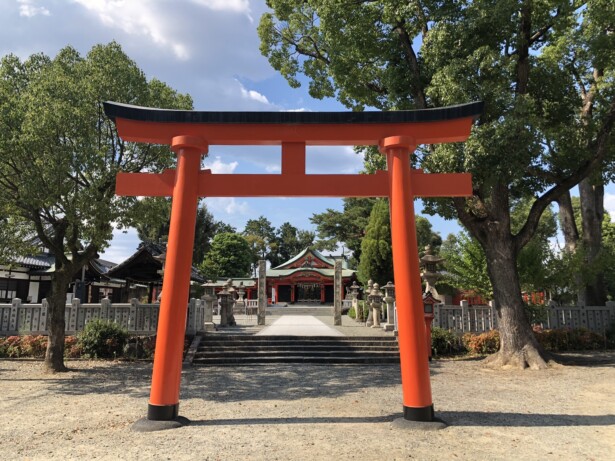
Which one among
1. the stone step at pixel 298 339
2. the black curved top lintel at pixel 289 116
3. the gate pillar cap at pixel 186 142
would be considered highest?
the black curved top lintel at pixel 289 116

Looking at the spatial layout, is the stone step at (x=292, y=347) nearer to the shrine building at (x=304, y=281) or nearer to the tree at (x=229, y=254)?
the shrine building at (x=304, y=281)

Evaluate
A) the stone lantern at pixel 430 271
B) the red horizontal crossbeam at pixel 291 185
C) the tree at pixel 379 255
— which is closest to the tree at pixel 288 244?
the tree at pixel 379 255

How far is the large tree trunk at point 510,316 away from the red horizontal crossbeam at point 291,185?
5.28 metres

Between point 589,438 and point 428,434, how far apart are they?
6.27 feet

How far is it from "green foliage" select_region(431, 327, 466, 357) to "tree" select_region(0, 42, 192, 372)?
8955mm

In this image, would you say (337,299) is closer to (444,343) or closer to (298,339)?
(298,339)

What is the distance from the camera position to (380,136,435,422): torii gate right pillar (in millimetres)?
5296

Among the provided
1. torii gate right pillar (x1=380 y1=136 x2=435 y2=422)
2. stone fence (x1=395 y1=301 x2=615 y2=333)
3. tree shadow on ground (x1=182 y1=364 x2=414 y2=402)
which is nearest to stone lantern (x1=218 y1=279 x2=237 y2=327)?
tree shadow on ground (x1=182 y1=364 x2=414 y2=402)

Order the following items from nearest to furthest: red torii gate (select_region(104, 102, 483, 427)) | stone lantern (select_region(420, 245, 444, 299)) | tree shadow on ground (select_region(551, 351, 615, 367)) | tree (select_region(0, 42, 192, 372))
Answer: red torii gate (select_region(104, 102, 483, 427))
tree (select_region(0, 42, 192, 372))
tree shadow on ground (select_region(551, 351, 615, 367))
stone lantern (select_region(420, 245, 444, 299))

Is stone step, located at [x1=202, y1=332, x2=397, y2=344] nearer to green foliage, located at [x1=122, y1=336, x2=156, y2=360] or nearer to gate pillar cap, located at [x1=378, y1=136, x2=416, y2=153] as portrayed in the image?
green foliage, located at [x1=122, y1=336, x2=156, y2=360]

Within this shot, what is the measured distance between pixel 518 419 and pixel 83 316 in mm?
12606

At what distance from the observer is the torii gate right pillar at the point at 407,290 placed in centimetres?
530

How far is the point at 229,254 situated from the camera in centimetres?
4416

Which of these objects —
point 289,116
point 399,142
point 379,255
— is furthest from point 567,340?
point 379,255
